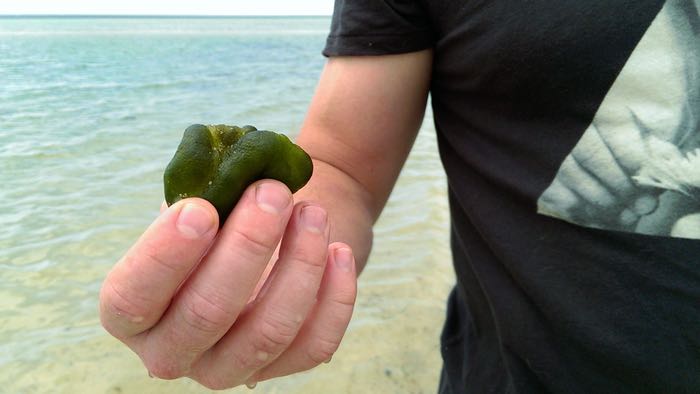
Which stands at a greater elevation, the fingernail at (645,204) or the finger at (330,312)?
the fingernail at (645,204)

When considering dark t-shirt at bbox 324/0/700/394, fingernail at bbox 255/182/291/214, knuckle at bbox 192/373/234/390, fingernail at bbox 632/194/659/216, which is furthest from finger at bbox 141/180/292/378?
fingernail at bbox 632/194/659/216

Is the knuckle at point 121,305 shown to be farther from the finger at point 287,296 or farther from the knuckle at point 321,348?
the knuckle at point 321,348

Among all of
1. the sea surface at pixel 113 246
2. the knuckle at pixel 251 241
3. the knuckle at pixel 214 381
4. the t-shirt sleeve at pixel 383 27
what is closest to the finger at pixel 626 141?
the t-shirt sleeve at pixel 383 27

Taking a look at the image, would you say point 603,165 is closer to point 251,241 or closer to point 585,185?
point 585,185

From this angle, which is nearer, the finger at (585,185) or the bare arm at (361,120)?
the finger at (585,185)

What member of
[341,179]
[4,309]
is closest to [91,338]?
[4,309]

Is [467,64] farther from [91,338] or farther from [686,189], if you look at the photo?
[91,338]

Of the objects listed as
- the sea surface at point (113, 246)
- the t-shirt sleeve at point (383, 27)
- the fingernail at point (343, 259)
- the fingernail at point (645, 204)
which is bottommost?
the sea surface at point (113, 246)

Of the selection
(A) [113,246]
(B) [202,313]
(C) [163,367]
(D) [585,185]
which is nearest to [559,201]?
(D) [585,185]
